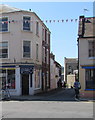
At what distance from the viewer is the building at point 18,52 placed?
22875 mm

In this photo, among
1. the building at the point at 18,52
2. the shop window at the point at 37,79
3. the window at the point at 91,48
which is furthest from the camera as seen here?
the shop window at the point at 37,79

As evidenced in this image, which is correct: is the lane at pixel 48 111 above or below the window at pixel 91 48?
below

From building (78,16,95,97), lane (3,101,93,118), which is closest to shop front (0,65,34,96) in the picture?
building (78,16,95,97)

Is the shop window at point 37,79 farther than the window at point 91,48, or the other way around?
the shop window at point 37,79

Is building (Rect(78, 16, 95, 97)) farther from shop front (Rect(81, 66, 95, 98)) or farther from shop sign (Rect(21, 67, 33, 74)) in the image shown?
shop sign (Rect(21, 67, 33, 74))

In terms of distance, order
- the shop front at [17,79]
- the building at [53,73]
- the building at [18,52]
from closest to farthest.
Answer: the shop front at [17,79] → the building at [18,52] → the building at [53,73]

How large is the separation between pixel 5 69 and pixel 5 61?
0.81m

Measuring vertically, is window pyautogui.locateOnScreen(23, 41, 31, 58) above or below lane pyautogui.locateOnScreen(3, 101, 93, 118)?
above

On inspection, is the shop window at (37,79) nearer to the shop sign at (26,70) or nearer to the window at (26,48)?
the shop sign at (26,70)

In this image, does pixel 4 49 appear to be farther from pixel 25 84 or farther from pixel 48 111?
pixel 48 111

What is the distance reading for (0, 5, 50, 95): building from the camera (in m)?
22.9

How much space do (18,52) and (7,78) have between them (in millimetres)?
2884

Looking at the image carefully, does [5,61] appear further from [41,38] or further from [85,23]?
[85,23]

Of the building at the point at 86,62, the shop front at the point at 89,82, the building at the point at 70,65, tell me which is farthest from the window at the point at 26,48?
the building at the point at 70,65
